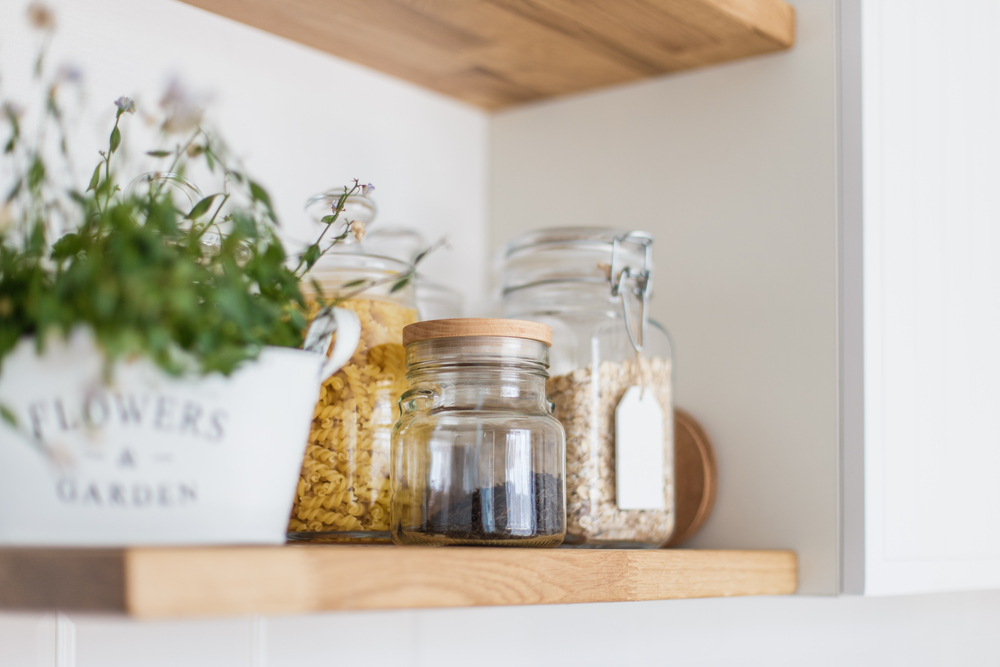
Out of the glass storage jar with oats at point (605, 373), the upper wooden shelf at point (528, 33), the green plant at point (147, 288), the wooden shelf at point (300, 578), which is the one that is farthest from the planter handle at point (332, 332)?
A: the upper wooden shelf at point (528, 33)

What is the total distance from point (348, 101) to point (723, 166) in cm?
40

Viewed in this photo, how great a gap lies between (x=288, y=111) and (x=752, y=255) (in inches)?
18.9

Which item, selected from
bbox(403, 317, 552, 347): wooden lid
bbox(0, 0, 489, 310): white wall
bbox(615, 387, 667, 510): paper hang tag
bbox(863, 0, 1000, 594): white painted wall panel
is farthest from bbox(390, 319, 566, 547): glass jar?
bbox(863, 0, 1000, 594): white painted wall panel

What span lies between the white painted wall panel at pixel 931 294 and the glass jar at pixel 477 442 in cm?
34

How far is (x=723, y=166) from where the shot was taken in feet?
3.43

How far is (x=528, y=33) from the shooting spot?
3.31 ft

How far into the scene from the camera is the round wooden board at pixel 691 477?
0.99 m

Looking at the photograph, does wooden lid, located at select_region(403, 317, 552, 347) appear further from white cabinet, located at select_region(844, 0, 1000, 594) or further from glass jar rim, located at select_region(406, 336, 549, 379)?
white cabinet, located at select_region(844, 0, 1000, 594)

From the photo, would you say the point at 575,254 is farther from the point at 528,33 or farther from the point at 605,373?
the point at 528,33

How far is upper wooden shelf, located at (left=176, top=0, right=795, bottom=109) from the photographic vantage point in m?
0.94

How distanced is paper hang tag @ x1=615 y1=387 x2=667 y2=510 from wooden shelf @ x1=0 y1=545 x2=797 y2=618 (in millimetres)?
98

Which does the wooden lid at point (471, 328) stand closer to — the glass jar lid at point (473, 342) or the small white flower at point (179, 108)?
the glass jar lid at point (473, 342)

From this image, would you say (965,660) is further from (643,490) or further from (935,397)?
(643,490)

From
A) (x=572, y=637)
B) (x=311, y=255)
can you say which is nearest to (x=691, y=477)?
(x=572, y=637)
